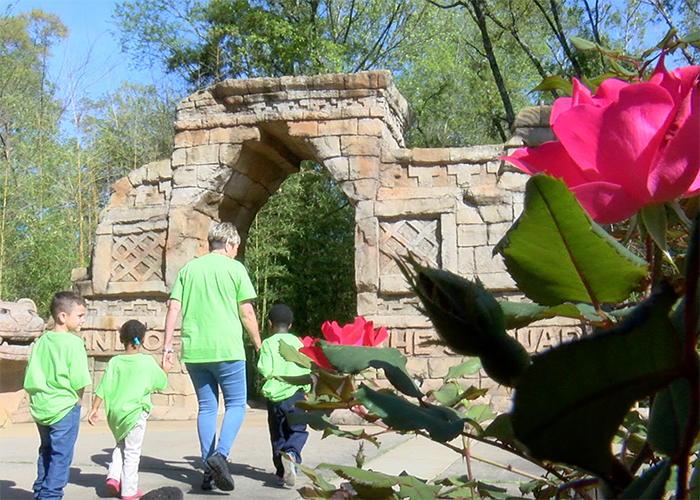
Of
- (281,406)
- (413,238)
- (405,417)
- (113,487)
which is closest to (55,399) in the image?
(113,487)

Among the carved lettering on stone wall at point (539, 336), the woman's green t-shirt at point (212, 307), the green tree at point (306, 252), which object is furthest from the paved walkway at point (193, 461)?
the green tree at point (306, 252)

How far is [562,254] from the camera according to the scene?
16.1 inches

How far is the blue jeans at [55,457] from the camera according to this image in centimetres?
348

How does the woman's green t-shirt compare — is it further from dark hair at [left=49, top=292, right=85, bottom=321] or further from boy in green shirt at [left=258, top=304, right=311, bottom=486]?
dark hair at [left=49, top=292, right=85, bottom=321]

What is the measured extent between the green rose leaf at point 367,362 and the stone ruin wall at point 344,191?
20.7 feet

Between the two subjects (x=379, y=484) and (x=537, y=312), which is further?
(x=379, y=484)

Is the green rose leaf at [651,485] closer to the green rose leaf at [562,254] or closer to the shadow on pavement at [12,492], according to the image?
the green rose leaf at [562,254]

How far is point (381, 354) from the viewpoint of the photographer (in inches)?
23.1

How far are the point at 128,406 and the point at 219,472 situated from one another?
60cm

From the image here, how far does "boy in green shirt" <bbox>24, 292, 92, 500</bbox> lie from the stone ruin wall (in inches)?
145

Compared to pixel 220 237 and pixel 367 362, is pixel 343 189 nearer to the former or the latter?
pixel 220 237

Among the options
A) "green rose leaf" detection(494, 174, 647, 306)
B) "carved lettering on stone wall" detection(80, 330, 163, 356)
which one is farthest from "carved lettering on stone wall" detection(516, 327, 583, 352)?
"green rose leaf" detection(494, 174, 647, 306)

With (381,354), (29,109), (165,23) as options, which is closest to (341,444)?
(381,354)

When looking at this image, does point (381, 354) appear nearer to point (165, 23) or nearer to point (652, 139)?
point (652, 139)
